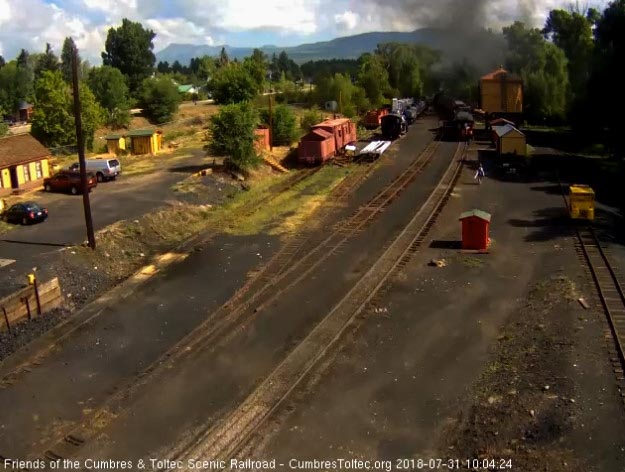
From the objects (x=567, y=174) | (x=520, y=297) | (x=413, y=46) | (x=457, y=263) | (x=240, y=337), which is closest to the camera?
(x=240, y=337)

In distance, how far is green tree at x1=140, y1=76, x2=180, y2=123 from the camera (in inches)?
3233

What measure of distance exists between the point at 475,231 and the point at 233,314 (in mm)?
10912

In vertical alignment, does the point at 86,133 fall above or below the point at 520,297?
above

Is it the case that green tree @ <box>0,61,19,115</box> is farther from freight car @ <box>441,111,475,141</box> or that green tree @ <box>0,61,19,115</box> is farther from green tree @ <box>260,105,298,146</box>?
freight car @ <box>441,111,475,141</box>

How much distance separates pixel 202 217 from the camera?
103 ft

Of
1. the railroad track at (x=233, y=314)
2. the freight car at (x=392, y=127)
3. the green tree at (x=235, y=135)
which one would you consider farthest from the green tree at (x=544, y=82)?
the railroad track at (x=233, y=314)

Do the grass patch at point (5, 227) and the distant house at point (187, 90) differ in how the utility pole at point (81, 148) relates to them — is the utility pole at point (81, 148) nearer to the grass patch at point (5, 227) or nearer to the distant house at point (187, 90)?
the grass patch at point (5, 227)

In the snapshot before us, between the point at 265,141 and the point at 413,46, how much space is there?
66.0 metres

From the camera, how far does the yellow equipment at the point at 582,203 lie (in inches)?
1073

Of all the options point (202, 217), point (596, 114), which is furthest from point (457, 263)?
point (596, 114)

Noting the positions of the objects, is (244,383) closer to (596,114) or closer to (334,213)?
(334,213)

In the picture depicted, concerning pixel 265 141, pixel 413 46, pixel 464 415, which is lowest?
pixel 464 415

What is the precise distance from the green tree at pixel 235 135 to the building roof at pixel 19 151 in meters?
10.7

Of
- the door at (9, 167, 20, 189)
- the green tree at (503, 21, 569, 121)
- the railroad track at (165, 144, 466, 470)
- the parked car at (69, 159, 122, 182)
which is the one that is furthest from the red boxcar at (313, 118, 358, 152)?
the green tree at (503, 21, 569, 121)
